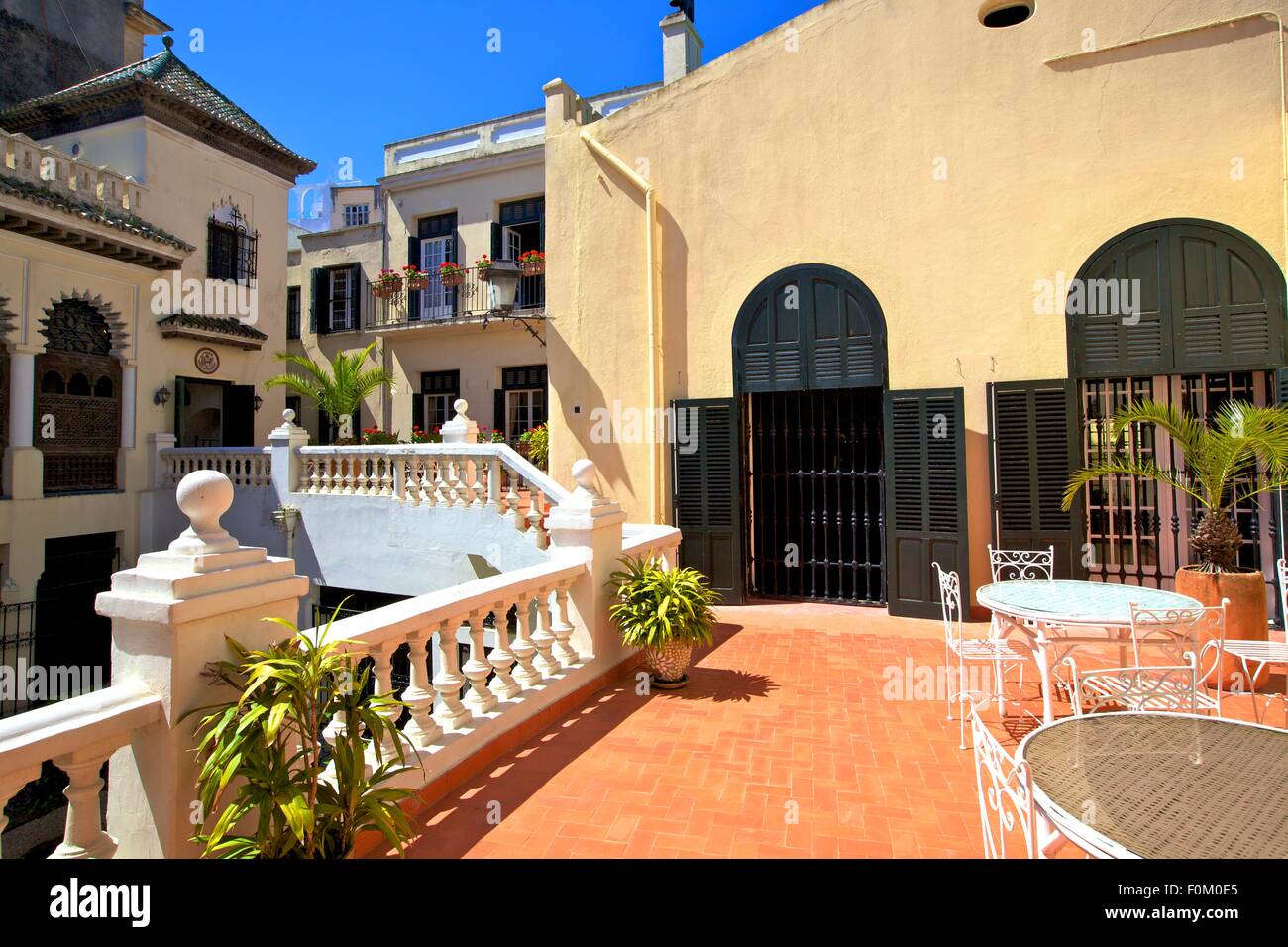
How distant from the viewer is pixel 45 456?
1145cm

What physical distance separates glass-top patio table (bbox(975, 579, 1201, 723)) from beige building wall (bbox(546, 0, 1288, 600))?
10.8 feet

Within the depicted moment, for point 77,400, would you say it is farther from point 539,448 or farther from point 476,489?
point 476,489

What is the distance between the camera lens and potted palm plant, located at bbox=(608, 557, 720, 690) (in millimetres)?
5652

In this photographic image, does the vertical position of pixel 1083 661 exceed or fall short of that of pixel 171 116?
it falls short

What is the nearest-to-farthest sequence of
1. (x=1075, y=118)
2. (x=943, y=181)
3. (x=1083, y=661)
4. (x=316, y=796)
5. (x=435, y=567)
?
(x=316, y=796) → (x=1083, y=661) → (x=1075, y=118) → (x=943, y=181) → (x=435, y=567)

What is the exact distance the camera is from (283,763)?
8.58 feet

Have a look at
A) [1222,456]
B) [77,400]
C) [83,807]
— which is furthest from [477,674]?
[77,400]

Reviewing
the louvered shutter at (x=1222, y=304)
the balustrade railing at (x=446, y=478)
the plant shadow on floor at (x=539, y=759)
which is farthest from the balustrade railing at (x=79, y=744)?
the louvered shutter at (x=1222, y=304)

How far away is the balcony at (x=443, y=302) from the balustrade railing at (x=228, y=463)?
5.61 metres

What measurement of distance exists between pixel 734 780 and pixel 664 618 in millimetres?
1713

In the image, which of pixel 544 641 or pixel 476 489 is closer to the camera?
pixel 544 641
